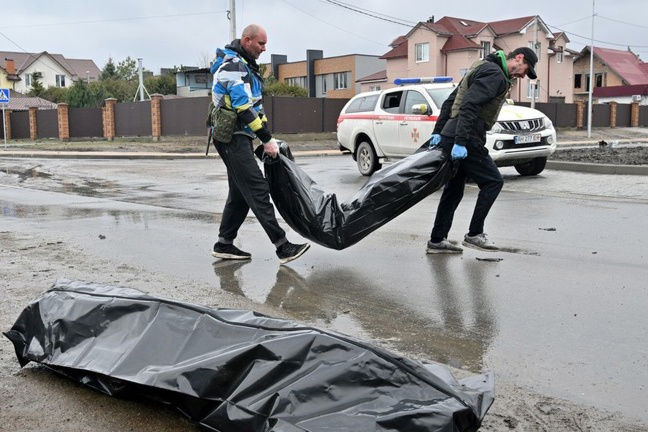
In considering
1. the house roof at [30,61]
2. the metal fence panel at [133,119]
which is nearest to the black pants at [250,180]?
the metal fence panel at [133,119]

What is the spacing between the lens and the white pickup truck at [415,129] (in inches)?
495

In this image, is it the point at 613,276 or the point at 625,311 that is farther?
the point at 613,276

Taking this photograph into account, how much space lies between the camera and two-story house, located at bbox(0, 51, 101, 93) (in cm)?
8475

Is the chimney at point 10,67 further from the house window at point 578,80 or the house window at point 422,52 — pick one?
the house window at point 578,80

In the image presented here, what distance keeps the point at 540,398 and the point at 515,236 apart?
14.5ft

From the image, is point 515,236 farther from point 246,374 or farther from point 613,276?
point 246,374

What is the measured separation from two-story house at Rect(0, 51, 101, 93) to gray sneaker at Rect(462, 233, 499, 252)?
8524cm

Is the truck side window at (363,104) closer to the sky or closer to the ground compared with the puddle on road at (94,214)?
closer to the sky

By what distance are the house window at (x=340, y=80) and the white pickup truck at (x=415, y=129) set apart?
195ft

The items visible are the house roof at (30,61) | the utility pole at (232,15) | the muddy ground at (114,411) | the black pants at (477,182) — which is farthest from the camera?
the house roof at (30,61)

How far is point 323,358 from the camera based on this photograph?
2777mm

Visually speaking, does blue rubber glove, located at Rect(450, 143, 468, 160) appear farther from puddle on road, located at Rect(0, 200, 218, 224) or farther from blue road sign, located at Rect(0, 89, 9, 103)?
blue road sign, located at Rect(0, 89, 9, 103)

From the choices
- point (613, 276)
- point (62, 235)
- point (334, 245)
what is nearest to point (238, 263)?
point (334, 245)

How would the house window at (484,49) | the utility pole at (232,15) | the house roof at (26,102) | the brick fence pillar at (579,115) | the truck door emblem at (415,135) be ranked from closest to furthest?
1. the truck door emblem at (415,135)
2. the utility pole at (232,15)
3. the brick fence pillar at (579,115)
4. the house window at (484,49)
5. the house roof at (26,102)
